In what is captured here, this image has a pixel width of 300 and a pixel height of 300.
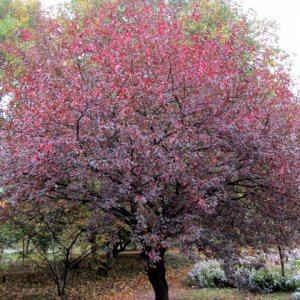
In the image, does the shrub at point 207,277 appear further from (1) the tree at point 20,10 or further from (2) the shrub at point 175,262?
(1) the tree at point 20,10

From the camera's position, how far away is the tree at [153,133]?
435cm

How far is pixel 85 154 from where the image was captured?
183 inches

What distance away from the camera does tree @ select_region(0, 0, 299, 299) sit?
4.35 meters

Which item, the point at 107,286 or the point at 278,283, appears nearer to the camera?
the point at 278,283

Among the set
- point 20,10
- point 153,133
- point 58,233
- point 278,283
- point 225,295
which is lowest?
point 225,295

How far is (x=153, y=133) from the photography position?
14.3ft

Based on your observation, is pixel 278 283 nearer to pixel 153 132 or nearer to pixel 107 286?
pixel 107 286

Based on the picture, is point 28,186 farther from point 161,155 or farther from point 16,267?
point 16,267

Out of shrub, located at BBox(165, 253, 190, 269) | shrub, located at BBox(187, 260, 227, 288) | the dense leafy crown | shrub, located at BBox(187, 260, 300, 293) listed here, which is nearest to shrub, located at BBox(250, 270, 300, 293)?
shrub, located at BBox(187, 260, 300, 293)

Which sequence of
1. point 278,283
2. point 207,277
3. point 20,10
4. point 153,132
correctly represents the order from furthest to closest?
point 20,10, point 207,277, point 278,283, point 153,132

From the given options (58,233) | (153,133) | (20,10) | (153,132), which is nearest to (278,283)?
(58,233)

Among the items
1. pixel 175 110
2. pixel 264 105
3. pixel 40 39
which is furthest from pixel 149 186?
pixel 40 39

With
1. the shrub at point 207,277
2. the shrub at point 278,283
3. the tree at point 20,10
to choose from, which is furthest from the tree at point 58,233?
the tree at point 20,10

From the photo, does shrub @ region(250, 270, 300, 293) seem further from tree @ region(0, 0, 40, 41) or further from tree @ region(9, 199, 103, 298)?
tree @ region(0, 0, 40, 41)
